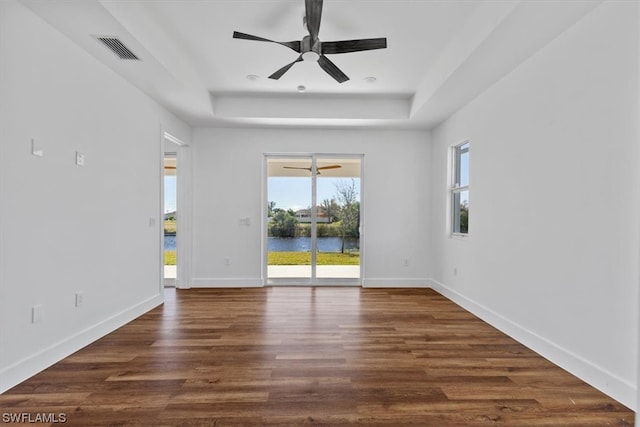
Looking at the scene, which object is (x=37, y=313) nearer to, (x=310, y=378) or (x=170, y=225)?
(x=310, y=378)

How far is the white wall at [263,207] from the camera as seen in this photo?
214 inches

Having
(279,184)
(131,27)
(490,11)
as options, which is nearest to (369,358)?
(490,11)

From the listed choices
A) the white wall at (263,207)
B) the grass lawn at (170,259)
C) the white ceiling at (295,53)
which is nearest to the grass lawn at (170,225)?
the white wall at (263,207)

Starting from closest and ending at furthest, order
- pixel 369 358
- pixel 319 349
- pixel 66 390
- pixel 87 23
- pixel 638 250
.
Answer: pixel 638 250
pixel 66 390
pixel 87 23
pixel 369 358
pixel 319 349

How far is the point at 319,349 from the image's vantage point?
9.46 feet

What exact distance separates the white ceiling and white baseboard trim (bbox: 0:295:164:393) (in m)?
2.40

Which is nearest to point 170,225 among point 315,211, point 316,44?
point 315,211

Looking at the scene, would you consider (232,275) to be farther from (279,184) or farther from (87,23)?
(87,23)

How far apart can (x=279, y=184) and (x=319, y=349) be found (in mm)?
3303

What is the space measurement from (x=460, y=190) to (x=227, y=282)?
376cm

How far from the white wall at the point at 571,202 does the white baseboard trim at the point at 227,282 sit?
3.29 meters

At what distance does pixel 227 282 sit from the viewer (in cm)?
545

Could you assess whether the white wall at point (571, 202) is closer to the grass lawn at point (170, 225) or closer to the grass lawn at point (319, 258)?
the grass lawn at point (319, 258)

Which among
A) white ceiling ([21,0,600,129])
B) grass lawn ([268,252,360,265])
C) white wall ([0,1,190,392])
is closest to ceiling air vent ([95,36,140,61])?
white ceiling ([21,0,600,129])
